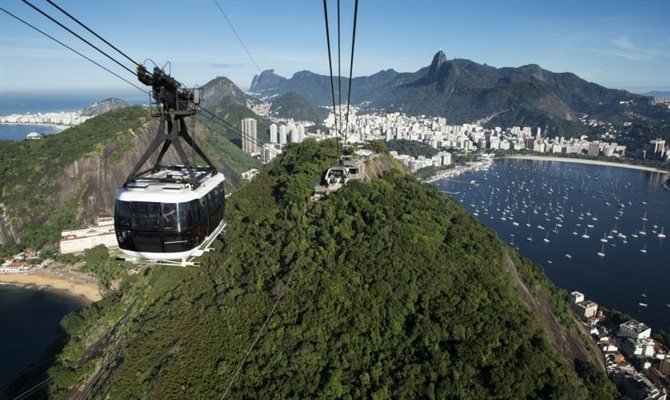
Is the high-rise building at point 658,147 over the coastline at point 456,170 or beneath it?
over

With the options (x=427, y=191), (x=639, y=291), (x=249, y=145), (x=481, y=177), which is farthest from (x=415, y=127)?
(x=427, y=191)

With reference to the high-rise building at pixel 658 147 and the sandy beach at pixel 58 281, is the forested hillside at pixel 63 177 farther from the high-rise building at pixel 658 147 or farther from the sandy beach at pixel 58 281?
the high-rise building at pixel 658 147

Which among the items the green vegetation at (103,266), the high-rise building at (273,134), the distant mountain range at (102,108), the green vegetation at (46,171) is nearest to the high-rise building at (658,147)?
the high-rise building at (273,134)

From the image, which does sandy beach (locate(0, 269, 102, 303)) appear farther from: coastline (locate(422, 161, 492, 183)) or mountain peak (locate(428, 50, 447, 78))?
mountain peak (locate(428, 50, 447, 78))

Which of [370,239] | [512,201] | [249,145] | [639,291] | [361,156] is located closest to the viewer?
[370,239]

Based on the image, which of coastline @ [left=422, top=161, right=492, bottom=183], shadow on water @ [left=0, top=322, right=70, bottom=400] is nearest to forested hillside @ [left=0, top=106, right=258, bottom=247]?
shadow on water @ [left=0, top=322, right=70, bottom=400]

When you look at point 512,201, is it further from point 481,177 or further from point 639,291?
point 639,291

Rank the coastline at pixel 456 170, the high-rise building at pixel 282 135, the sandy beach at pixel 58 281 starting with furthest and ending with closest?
1. the high-rise building at pixel 282 135
2. the coastline at pixel 456 170
3. the sandy beach at pixel 58 281
